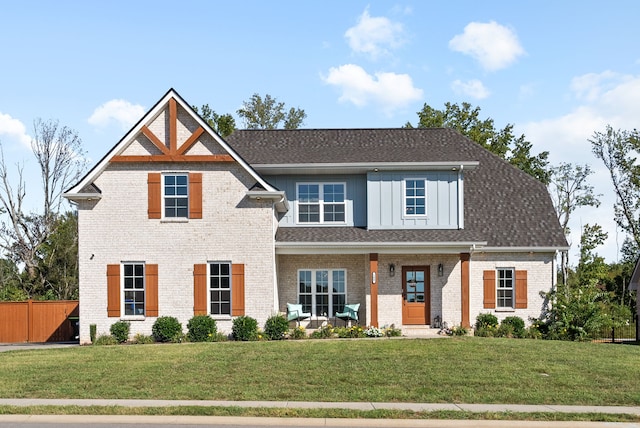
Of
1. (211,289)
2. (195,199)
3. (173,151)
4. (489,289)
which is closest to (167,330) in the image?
(211,289)

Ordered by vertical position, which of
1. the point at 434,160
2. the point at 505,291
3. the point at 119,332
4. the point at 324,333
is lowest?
the point at 324,333

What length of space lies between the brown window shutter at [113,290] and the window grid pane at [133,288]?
0.83ft

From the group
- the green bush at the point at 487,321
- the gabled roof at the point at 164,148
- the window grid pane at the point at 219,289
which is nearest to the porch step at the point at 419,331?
the green bush at the point at 487,321

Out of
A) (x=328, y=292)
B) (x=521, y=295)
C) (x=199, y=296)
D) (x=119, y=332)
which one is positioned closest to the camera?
(x=119, y=332)

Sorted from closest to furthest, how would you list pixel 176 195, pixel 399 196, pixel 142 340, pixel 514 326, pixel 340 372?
1. pixel 340 372
2. pixel 142 340
3. pixel 176 195
4. pixel 514 326
5. pixel 399 196

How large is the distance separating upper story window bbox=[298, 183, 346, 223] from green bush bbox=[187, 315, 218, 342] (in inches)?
223

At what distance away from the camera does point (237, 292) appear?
78.6 ft

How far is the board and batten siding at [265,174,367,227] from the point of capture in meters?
26.9

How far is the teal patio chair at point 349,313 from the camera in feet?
82.4

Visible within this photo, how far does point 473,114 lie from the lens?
141 ft

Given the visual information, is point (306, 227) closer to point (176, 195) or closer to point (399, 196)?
point (399, 196)

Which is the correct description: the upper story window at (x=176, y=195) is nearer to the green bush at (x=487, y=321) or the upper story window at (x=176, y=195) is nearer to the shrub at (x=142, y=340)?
the shrub at (x=142, y=340)

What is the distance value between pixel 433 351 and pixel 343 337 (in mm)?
5465

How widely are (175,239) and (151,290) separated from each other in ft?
6.22
